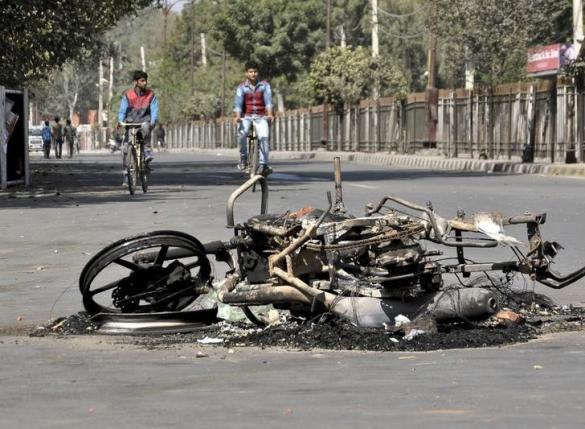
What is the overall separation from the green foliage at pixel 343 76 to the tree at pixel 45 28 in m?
30.9

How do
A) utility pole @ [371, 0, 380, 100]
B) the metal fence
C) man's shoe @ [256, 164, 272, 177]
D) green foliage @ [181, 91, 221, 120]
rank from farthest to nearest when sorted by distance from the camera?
green foliage @ [181, 91, 221, 120] → utility pole @ [371, 0, 380, 100] → the metal fence → man's shoe @ [256, 164, 272, 177]

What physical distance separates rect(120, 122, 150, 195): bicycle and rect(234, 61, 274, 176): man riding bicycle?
148 cm

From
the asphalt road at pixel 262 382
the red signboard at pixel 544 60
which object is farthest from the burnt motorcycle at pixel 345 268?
the red signboard at pixel 544 60

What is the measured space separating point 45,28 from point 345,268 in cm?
2429

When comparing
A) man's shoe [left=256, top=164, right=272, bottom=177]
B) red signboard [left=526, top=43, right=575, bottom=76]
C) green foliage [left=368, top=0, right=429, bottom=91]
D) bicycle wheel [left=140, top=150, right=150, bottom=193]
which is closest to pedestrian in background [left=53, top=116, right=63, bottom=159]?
red signboard [left=526, top=43, right=575, bottom=76]

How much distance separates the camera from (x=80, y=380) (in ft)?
22.6

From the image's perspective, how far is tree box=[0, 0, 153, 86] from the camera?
93.7 ft

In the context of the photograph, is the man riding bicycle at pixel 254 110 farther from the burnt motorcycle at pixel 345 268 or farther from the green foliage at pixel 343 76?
the green foliage at pixel 343 76

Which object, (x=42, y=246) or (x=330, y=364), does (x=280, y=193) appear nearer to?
(x=42, y=246)

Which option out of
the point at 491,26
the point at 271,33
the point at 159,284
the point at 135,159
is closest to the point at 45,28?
the point at 135,159

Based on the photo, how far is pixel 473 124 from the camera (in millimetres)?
45031

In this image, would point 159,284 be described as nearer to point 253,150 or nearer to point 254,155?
point 254,155

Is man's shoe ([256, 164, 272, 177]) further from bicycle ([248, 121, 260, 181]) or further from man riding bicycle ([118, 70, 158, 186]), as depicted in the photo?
man riding bicycle ([118, 70, 158, 186])

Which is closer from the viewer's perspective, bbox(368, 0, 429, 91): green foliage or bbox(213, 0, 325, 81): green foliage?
bbox(213, 0, 325, 81): green foliage
